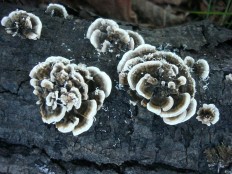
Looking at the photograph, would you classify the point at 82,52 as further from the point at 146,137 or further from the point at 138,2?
the point at 138,2

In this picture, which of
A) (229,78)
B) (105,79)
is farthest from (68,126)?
(229,78)

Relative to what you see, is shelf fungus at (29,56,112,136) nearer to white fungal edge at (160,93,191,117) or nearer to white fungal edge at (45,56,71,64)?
white fungal edge at (45,56,71,64)

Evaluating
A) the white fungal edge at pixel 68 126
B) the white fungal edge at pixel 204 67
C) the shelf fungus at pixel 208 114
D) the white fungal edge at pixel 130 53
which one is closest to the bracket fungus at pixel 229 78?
the white fungal edge at pixel 204 67

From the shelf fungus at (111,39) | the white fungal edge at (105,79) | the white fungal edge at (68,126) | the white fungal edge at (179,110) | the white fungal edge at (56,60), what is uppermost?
the shelf fungus at (111,39)

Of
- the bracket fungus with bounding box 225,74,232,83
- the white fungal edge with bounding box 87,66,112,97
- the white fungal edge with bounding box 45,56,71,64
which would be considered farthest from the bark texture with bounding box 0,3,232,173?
the white fungal edge with bounding box 45,56,71,64

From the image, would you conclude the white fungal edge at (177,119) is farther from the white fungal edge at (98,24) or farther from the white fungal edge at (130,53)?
the white fungal edge at (98,24)

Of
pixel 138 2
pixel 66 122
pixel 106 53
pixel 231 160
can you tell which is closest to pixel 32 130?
pixel 66 122

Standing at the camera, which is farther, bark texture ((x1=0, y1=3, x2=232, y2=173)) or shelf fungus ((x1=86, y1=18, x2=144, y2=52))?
shelf fungus ((x1=86, y1=18, x2=144, y2=52))
